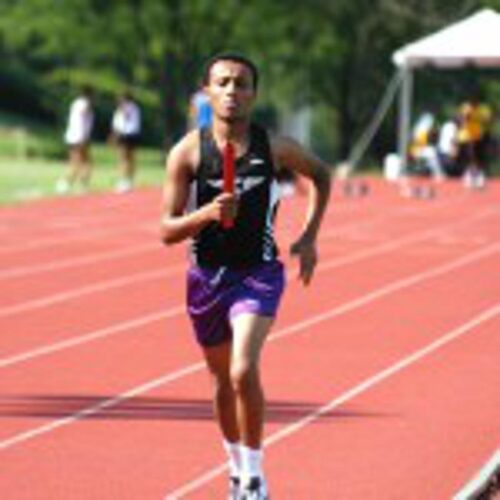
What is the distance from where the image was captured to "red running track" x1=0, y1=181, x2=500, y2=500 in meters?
9.24

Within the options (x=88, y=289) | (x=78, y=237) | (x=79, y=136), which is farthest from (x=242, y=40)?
(x=88, y=289)

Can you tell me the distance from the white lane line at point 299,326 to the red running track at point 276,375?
0.06 feet

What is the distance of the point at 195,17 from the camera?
53781 millimetres

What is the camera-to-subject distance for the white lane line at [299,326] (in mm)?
10387

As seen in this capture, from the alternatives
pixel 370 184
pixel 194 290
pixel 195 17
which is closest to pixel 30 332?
pixel 194 290

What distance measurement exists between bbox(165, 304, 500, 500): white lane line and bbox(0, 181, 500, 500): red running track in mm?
17

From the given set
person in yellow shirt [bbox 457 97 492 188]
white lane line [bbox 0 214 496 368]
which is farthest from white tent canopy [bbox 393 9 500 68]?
white lane line [bbox 0 214 496 368]

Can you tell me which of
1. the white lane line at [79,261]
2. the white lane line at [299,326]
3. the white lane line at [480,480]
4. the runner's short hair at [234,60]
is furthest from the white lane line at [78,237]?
the runner's short hair at [234,60]

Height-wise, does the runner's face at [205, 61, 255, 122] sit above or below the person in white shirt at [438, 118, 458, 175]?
above

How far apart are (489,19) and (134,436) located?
71.6ft

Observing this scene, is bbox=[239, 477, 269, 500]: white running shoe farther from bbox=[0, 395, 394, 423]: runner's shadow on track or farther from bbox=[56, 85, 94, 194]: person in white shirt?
bbox=[56, 85, 94, 194]: person in white shirt

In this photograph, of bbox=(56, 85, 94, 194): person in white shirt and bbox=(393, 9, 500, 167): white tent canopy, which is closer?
bbox=(393, 9, 500, 167): white tent canopy

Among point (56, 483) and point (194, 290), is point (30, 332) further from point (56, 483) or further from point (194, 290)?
point (194, 290)

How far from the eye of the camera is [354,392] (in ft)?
39.5
